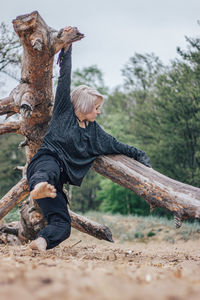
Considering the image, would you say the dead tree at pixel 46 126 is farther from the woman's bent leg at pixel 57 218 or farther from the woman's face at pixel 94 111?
the woman's bent leg at pixel 57 218

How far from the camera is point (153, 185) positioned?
3.75 metres

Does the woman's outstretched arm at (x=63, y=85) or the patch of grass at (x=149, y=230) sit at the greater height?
the woman's outstretched arm at (x=63, y=85)

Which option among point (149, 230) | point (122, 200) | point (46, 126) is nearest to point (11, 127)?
point (46, 126)

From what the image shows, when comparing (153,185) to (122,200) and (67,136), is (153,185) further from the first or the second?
(122,200)

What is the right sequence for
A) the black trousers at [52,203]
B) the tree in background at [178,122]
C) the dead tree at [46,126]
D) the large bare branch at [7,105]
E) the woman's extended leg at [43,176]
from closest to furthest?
1. the woman's extended leg at [43,176]
2. the black trousers at [52,203]
3. the dead tree at [46,126]
4. the large bare branch at [7,105]
5. the tree in background at [178,122]

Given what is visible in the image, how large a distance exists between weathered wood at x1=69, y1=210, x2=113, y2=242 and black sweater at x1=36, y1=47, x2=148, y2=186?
1435 mm

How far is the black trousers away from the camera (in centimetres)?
332

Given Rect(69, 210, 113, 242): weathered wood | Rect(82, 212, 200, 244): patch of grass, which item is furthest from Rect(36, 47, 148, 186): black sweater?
Result: Rect(82, 212, 200, 244): patch of grass

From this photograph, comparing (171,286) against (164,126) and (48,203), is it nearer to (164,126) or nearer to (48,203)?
(48,203)

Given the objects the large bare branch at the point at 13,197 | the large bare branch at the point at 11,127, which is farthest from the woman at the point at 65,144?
the large bare branch at the point at 13,197

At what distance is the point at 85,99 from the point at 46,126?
4.19 feet

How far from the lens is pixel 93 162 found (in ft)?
13.8

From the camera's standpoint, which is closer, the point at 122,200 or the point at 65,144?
the point at 65,144

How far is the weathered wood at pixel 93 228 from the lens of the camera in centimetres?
500
